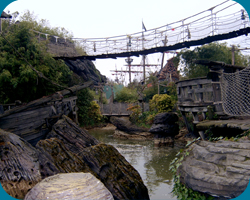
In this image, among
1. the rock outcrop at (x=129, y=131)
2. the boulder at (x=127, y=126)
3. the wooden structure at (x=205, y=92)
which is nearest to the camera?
the wooden structure at (x=205, y=92)

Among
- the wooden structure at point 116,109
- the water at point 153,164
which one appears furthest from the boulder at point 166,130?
the wooden structure at point 116,109

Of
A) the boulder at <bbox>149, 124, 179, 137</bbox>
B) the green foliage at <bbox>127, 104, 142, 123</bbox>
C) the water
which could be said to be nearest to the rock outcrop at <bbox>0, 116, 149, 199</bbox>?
the water

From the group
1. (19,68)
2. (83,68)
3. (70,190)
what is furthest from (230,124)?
(83,68)

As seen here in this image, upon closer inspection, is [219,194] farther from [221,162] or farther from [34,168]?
[34,168]

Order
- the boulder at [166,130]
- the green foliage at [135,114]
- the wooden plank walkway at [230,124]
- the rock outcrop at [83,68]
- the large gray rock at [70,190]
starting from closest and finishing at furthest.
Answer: the large gray rock at [70,190] → the wooden plank walkway at [230,124] → the boulder at [166,130] → the green foliage at [135,114] → the rock outcrop at [83,68]

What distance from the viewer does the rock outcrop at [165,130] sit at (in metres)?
13.4

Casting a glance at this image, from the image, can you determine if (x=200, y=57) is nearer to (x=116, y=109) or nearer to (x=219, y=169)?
(x=116, y=109)

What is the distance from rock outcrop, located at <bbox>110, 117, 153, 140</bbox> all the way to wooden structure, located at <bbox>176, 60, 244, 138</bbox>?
304 inches

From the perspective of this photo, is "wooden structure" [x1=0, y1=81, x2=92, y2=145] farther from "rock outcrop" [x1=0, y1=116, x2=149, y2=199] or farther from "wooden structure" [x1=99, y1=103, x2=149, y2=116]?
"wooden structure" [x1=99, y1=103, x2=149, y2=116]

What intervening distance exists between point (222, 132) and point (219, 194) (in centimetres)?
348

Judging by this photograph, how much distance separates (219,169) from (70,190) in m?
2.16

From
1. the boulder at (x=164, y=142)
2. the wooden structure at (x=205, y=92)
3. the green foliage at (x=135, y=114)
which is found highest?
the wooden structure at (x=205, y=92)

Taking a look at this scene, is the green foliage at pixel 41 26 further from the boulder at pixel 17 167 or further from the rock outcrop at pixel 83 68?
the boulder at pixel 17 167

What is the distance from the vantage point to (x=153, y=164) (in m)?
9.81
